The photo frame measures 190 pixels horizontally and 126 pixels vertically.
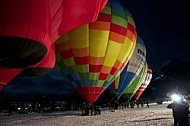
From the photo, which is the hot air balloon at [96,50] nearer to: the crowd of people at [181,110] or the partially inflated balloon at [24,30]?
the crowd of people at [181,110]

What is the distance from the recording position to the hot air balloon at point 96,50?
18484 millimetres

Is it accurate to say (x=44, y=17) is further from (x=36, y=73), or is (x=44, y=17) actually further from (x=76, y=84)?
(x=76, y=84)

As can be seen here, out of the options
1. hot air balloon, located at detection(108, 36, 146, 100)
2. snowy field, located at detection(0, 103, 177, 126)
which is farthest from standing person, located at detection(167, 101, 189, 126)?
hot air balloon, located at detection(108, 36, 146, 100)

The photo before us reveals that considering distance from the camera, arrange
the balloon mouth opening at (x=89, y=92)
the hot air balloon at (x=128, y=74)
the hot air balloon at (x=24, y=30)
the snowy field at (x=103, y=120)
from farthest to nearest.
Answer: the hot air balloon at (x=128, y=74) < the balloon mouth opening at (x=89, y=92) < the snowy field at (x=103, y=120) < the hot air balloon at (x=24, y=30)

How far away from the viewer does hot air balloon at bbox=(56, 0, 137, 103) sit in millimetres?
18484

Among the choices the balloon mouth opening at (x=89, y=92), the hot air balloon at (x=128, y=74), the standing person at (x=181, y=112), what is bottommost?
the standing person at (x=181, y=112)

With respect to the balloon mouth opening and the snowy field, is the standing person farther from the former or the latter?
the balloon mouth opening

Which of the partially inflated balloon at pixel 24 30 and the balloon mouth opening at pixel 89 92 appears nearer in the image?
the partially inflated balloon at pixel 24 30

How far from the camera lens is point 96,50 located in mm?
18781

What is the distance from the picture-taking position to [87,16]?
9633 mm

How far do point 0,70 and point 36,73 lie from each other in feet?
5.95

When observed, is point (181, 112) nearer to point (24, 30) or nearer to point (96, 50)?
point (24, 30)

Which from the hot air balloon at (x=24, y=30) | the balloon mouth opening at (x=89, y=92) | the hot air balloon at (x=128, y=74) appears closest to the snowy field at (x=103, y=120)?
the balloon mouth opening at (x=89, y=92)

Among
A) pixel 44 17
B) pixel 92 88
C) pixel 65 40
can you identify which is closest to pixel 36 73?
pixel 44 17
